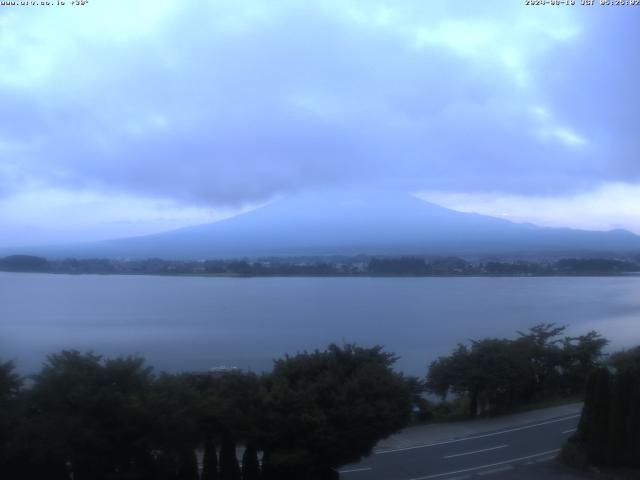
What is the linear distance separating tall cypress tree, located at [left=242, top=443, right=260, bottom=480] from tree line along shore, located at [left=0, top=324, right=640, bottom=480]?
0.01 metres

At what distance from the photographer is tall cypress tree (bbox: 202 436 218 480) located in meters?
7.52

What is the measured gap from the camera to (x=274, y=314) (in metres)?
24.1

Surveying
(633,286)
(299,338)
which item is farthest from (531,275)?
(299,338)

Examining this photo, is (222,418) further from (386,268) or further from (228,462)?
(386,268)

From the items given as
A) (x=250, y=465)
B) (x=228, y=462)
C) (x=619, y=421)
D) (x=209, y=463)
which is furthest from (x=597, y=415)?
(x=209, y=463)

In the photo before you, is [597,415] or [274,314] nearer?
[597,415]

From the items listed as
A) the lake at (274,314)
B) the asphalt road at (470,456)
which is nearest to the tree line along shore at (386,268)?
the lake at (274,314)

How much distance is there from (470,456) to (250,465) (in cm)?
376

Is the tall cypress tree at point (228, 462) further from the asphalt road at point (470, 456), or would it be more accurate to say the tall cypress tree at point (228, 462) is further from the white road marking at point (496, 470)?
the white road marking at point (496, 470)

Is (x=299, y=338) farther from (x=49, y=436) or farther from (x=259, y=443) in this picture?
(x=49, y=436)

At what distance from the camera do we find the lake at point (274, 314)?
17.5 m

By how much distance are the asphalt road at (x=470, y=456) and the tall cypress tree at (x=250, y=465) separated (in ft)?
5.51

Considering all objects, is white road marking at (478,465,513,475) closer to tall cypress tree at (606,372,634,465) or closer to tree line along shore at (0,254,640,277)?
tall cypress tree at (606,372,634,465)

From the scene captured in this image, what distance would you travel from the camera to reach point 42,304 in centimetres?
2222
